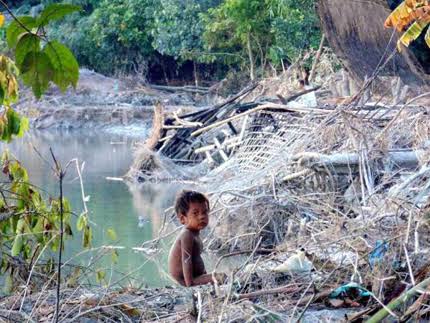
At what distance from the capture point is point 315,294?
3.45 meters

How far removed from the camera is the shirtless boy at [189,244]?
4441 mm

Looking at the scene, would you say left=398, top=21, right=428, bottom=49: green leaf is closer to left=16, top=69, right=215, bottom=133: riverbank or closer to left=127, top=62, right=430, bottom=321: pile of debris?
left=127, top=62, right=430, bottom=321: pile of debris

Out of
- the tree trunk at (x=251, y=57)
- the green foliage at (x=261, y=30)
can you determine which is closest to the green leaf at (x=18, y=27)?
the green foliage at (x=261, y=30)

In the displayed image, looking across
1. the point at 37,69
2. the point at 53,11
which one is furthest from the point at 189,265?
the point at 53,11

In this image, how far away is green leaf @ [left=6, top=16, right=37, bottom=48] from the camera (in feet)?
6.94

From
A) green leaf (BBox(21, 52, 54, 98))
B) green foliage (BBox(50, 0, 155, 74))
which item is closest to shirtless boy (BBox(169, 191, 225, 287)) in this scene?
green leaf (BBox(21, 52, 54, 98))

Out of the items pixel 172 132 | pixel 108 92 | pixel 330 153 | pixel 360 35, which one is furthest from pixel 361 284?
pixel 108 92

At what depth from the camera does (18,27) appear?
2146 mm

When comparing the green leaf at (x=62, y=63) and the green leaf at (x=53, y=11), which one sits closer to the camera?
the green leaf at (x=53, y=11)

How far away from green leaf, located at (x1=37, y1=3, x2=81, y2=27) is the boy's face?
2.56 m

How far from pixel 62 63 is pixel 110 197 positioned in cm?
1277

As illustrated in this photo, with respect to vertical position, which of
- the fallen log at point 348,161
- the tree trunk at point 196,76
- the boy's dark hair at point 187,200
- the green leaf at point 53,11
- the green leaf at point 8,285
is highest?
the green leaf at point 53,11

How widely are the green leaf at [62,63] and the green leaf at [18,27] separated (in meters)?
0.06

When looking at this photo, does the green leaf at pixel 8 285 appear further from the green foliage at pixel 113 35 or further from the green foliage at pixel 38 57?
the green foliage at pixel 113 35
